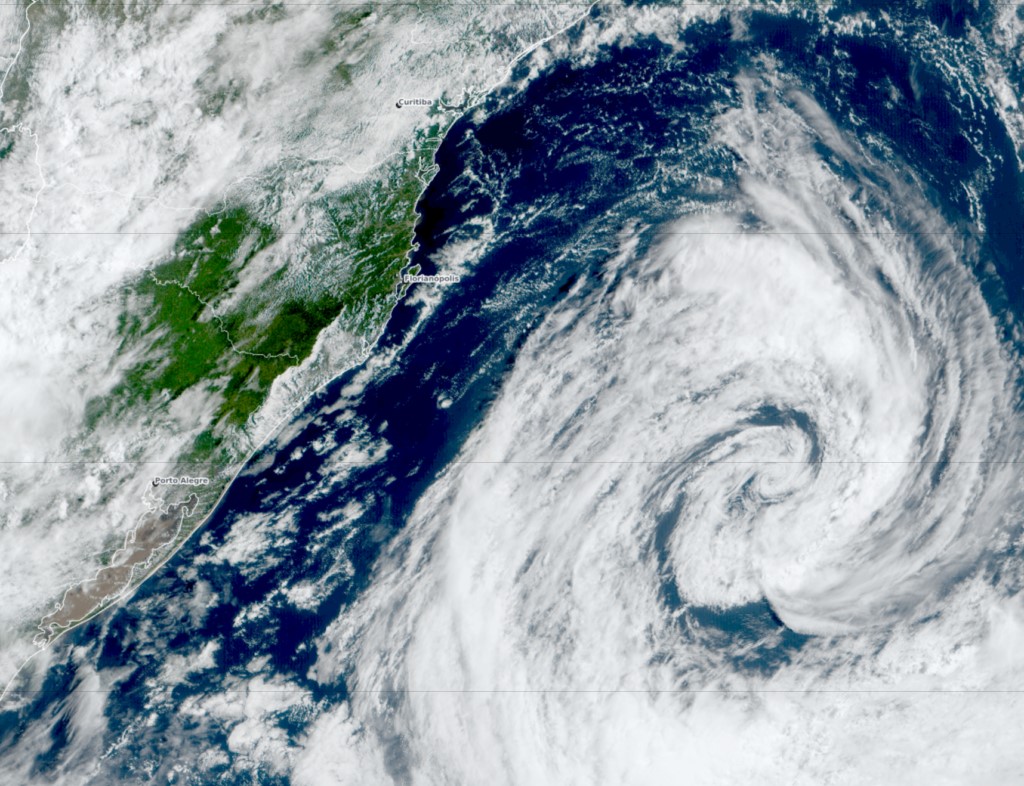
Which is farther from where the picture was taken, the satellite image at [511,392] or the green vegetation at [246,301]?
the green vegetation at [246,301]

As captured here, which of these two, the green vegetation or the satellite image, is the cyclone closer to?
the satellite image

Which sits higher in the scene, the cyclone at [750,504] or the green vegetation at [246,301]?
the green vegetation at [246,301]

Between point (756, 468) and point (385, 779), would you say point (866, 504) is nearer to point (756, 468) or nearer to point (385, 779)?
point (756, 468)

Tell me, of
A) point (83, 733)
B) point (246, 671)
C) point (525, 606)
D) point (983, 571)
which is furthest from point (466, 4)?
point (83, 733)

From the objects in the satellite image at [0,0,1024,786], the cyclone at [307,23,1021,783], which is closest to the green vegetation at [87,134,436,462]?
the satellite image at [0,0,1024,786]

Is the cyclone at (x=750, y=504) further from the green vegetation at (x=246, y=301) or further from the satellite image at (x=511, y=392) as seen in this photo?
the green vegetation at (x=246, y=301)

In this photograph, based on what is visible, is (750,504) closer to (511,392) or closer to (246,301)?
(511,392)

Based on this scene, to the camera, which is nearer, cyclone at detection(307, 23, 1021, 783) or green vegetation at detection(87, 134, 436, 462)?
cyclone at detection(307, 23, 1021, 783)

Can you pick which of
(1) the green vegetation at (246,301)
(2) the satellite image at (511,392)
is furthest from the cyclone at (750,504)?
(1) the green vegetation at (246,301)

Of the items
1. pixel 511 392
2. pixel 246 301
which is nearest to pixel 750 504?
pixel 511 392
